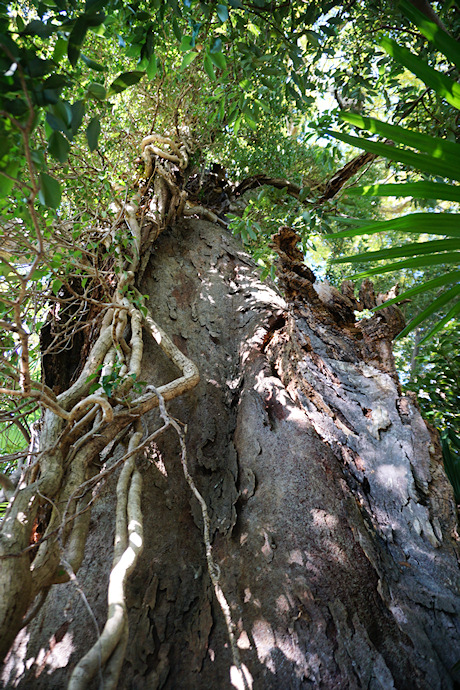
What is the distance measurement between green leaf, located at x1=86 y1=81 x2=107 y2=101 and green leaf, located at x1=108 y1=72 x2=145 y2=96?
1cm

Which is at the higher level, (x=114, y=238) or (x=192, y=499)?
(x=114, y=238)

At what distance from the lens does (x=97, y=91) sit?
76 cm

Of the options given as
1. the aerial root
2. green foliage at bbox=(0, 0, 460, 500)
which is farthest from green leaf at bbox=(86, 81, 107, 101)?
the aerial root

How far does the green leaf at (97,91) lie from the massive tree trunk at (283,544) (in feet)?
3.64

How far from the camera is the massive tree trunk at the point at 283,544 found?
953mm

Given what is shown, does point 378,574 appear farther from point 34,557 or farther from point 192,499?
point 34,557

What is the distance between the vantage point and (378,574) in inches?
Result: 43.3

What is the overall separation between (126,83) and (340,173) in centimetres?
297

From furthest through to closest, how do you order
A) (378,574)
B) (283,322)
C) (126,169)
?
(126,169)
(283,322)
(378,574)

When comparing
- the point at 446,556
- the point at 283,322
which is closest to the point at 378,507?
the point at 446,556

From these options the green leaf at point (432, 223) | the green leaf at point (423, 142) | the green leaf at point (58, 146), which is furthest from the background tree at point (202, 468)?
the green leaf at point (432, 223)

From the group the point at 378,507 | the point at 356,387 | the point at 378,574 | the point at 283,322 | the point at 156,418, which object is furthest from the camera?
the point at 283,322

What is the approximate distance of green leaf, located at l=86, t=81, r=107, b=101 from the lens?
0.75m

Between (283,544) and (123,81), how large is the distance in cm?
127
